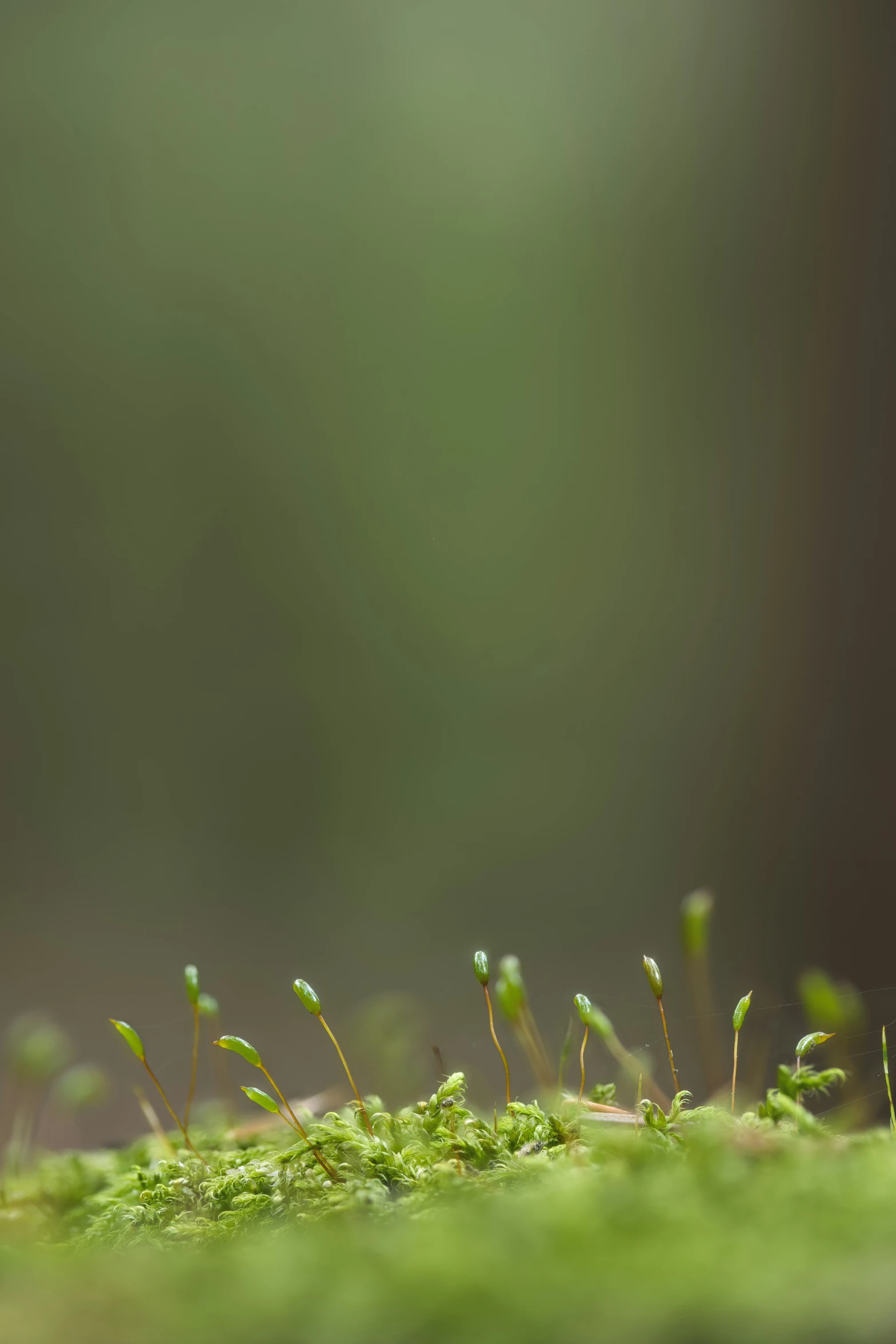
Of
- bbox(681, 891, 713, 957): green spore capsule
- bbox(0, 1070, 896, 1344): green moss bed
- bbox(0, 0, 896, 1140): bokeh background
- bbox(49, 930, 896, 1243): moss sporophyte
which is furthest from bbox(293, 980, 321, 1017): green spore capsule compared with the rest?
bbox(0, 0, 896, 1140): bokeh background

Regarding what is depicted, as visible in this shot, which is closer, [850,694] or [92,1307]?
[92,1307]

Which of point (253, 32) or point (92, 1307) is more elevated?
point (253, 32)

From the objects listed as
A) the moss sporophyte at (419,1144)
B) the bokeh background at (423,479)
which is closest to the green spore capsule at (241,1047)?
the moss sporophyte at (419,1144)

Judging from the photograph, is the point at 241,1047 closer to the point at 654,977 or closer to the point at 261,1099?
the point at 261,1099

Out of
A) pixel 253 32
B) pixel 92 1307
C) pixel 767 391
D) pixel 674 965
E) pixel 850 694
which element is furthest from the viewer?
pixel 253 32

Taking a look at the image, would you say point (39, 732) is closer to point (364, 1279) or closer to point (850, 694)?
point (850, 694)

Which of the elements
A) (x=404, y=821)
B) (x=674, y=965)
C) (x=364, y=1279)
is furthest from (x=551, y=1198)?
(x=404, y=821)
